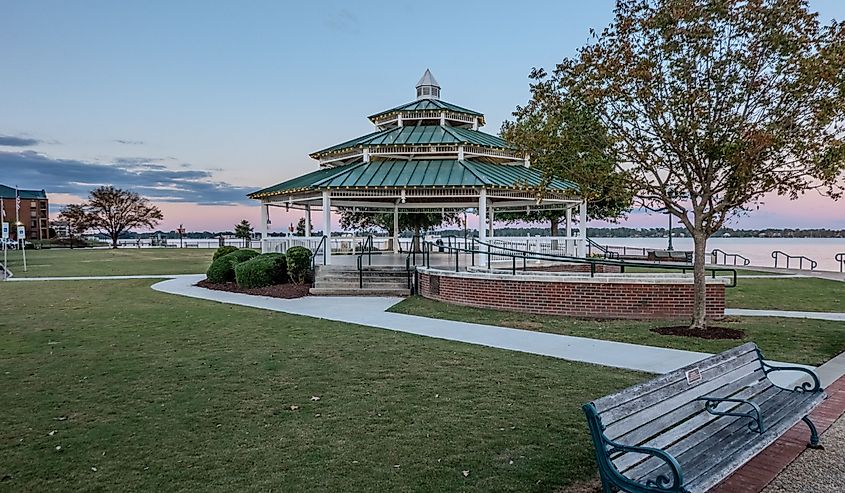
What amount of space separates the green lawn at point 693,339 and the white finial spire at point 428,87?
1351cm

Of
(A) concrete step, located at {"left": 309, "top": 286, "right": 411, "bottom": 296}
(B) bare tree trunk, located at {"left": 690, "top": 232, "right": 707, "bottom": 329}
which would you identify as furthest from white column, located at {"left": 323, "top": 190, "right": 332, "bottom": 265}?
(B) bare tree trunk, located at {"left": 690, "top": 232, "right": 707, "bottom": 329}

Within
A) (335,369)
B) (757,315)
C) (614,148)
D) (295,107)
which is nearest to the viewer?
(335,369)

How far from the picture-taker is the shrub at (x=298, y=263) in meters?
16.4

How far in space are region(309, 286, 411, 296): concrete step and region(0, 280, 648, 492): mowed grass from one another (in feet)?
17.1

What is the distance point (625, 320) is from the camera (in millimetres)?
11336

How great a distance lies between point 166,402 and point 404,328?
512 centimetres

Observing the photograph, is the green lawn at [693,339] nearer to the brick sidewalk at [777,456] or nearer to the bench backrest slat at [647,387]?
the brick sidewalk at [777,456]

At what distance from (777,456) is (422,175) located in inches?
558

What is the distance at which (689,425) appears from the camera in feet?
12.5

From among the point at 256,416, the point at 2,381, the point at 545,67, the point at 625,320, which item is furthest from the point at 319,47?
the point at 256,416

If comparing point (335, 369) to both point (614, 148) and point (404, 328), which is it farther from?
point (614, 148)

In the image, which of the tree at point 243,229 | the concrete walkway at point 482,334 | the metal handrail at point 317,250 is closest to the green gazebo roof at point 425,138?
the metal handrail at point 317,250

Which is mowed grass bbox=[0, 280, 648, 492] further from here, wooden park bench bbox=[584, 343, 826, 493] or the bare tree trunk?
the bare tree trunk

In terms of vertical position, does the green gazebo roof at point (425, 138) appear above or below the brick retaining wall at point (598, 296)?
above
